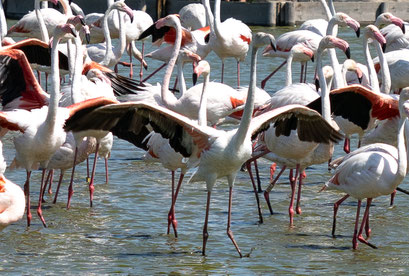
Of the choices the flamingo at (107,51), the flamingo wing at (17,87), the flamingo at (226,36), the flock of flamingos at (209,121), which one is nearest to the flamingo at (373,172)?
the flock of flamingos at (209,121)

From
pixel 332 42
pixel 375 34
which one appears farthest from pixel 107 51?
pixel 332 42

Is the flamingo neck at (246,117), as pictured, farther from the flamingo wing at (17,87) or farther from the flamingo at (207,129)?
the flamingo wing at (17,87)

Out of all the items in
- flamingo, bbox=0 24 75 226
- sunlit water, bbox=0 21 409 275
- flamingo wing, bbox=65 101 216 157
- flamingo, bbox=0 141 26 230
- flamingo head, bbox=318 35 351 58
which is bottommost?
sunlit water, bbox=0 21 409 275

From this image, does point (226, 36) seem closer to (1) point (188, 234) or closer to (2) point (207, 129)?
(1) point (188, 234)

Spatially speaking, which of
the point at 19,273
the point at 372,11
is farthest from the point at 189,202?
the point at 372,11

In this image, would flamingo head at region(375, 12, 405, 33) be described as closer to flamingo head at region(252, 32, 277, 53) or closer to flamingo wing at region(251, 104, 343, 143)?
flamingo wing at region(251, 104, 343, 143)

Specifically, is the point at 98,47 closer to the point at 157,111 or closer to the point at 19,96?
the point at 19,96

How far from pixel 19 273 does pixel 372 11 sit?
16.5 meters

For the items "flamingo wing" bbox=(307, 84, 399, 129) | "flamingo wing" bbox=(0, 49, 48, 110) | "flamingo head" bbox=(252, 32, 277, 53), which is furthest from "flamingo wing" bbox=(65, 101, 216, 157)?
"flamingo wing" bbox=(0, 49, 48, 110)

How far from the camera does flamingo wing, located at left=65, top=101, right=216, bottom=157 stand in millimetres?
5629

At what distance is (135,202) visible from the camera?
713 cm

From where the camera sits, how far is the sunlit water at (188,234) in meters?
5.51

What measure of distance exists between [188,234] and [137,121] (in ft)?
3.14

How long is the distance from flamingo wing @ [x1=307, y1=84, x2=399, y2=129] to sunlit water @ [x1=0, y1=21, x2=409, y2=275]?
661 mm
